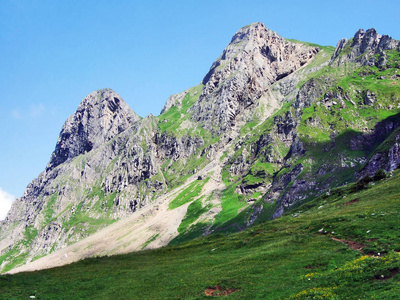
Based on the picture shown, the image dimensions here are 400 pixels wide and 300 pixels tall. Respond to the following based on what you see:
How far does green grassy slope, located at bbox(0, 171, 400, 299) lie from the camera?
35.0 meters

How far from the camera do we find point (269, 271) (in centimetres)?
4566

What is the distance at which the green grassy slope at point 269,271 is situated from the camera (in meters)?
35.0

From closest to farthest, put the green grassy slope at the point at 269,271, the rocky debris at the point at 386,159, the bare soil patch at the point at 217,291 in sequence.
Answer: the green grassy slope at the point at 269,271 < the bare soil patch at the point at 217,291 < the rocky debris at the point at 386,159

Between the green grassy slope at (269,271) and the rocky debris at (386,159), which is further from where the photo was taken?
the rocky debris at (386,159)

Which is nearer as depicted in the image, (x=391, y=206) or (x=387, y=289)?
(x=387, y=289)

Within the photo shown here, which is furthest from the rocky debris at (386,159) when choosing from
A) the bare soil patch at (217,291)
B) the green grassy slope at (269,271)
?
the bare soil patch at (217,291)

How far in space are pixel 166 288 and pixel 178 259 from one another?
21.7 meters

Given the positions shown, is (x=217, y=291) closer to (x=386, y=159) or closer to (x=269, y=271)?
(x=269, y=271)

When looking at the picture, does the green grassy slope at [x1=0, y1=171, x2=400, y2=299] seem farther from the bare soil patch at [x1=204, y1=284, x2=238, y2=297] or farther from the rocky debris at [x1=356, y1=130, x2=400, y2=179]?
the rocky debris at [x1=356, y1=130, x2=400, y2=179]

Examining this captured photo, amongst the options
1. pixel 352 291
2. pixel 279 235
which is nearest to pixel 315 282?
pixel 352 291

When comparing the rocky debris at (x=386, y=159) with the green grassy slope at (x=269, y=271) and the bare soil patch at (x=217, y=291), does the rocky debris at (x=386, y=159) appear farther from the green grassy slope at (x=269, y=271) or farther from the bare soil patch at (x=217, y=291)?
the bare soil patch at (x=217, y=291)

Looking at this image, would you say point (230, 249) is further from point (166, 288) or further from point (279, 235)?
point (166, 288)

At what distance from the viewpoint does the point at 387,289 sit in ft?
96.7

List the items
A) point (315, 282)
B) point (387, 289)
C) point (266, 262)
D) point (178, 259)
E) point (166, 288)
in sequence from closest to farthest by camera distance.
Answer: point (387, 289) → point (315, 282) → point (166, 288) → point (266, 262) → point (178, 259)
